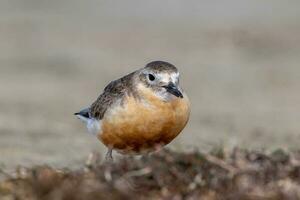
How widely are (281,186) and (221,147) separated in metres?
0.90

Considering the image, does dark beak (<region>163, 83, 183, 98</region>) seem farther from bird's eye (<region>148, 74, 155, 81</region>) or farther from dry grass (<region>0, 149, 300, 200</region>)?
dry grass (<region>0, 149, 300, 200</region>)

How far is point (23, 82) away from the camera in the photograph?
61.9 ft

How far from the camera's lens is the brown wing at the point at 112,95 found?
392 inches

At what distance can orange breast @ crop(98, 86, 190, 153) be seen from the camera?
31.1 feet

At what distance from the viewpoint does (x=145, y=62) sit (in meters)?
19.8

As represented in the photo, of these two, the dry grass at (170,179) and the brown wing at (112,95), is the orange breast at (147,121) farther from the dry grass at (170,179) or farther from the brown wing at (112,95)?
the dry grass at (170,179)

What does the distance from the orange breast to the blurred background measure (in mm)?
2467

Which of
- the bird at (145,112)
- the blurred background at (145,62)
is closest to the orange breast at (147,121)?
the bird at (145,112)

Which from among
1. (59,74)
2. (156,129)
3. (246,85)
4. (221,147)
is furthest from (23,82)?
(221,147)

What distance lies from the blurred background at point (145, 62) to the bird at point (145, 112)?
2.28 m

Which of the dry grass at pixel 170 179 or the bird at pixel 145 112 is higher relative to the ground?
the bird at pixel 145 112

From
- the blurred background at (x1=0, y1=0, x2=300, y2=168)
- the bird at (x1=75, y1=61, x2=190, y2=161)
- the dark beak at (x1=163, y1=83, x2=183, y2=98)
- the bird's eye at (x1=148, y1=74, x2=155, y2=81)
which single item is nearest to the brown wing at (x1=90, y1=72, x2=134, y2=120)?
the bird at (x1=75, y1=61, x2=190, y2=161)

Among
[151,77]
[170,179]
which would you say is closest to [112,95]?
[151,77]

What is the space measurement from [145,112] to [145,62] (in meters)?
10.3
